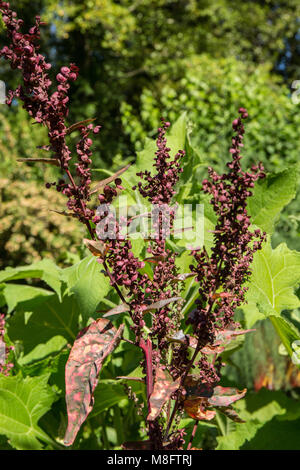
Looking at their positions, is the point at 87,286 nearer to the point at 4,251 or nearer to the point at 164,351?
the point at 164,351

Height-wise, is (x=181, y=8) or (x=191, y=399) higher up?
(x=181, y=8)

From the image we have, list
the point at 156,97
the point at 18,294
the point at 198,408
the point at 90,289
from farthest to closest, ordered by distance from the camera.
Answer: the point at 156,97 < the point at 18,294 < the point at 90,289 < the point at 198,408

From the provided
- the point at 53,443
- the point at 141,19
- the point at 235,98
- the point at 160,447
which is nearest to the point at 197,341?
the point at 160,447

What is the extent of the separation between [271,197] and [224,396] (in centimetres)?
67

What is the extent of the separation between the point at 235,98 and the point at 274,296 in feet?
13.7

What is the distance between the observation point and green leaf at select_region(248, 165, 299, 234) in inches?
49.5

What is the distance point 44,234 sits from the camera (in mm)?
4605

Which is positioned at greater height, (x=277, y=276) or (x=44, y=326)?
(x=277, y=276)

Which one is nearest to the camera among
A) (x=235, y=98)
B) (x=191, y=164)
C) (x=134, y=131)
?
(x=191, y=164)

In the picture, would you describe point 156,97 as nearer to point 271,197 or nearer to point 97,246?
point 271,197

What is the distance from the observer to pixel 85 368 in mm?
655

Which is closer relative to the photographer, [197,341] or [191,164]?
[197,341]

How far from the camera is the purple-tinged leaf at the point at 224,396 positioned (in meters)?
0.74

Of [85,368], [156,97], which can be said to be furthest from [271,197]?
[156,97]
